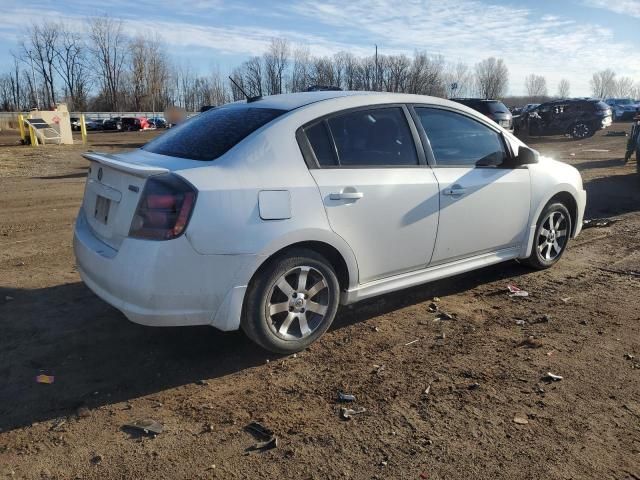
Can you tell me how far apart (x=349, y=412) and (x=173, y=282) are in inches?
49.4

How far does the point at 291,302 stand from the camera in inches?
141

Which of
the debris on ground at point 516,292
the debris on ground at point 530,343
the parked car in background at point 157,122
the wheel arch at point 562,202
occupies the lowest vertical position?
the debris on ground at point 530,343

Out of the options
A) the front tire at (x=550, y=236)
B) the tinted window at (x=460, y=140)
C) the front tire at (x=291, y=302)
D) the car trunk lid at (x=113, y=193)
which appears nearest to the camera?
the car trunk lid at (x=113, y=193)

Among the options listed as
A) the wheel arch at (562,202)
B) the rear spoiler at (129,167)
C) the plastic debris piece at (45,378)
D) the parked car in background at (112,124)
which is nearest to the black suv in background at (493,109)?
the wheel arch at (562,202)

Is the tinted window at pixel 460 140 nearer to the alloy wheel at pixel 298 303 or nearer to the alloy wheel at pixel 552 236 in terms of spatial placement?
the alloy wheel at pixel 552 236

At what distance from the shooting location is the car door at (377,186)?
3.69 m

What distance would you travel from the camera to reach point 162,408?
3.04 m

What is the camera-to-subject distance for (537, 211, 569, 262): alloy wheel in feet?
17.3

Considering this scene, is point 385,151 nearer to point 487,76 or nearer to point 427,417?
point 427,417

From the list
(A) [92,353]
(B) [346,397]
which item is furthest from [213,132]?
(B) [346,397]

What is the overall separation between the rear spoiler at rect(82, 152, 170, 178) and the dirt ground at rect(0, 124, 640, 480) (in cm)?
124

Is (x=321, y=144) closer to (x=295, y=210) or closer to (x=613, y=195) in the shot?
(x=295, y=210)

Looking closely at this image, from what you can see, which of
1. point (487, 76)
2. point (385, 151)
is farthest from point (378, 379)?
point (487, 76)

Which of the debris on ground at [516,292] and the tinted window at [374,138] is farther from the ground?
the tinted window at [374,138]
